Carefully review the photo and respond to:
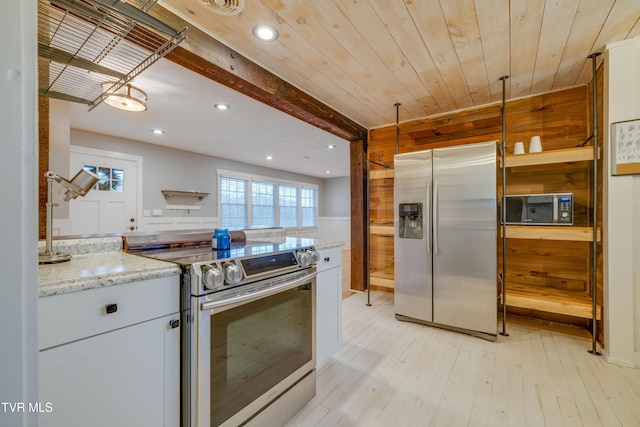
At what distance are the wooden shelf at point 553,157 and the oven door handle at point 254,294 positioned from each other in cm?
214

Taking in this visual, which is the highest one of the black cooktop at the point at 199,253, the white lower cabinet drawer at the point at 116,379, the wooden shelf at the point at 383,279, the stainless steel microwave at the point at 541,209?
the stainless steel microwave at the point at 541,209

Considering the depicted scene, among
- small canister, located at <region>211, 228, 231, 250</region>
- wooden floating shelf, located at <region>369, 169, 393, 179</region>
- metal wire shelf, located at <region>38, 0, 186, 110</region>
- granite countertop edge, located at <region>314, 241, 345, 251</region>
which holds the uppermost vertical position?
metal wire shelf, located at <region>38, 0, 186, 110</region>

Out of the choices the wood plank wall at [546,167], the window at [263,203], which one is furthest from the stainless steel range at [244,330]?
the window at [263,203]

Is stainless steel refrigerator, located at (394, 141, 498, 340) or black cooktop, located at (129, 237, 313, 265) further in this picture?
stainless steel refrigerator, located at (394, 141, 498, 340)

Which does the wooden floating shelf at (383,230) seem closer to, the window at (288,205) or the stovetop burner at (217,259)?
the stovetop burner at (217,259)

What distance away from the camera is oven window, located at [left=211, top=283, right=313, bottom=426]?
118 centimetres

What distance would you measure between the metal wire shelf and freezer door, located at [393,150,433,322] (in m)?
2.14

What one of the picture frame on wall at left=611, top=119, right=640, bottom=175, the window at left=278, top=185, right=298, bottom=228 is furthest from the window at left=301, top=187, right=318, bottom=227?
the picture frame on wall at left=611, top=119, right=640, bottom=175

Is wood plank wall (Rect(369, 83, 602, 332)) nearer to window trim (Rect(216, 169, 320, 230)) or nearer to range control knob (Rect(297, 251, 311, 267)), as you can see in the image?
range control knob (Rect(297, 251, 311, 267))

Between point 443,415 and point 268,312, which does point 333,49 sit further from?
point 443,415

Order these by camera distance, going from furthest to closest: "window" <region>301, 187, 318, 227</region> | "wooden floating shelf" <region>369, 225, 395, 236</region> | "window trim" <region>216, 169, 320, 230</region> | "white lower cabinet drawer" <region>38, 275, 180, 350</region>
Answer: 1. "window" <region>301, 187, 318, 227</region>
2. "window trim" <region>216, 169, 320, 230</region>
3. "wooden floating shelf" <region>369, 225, 395, 236</region>
4. "white lower cabinet drawer" <region>38, 275, 180, 350</region>

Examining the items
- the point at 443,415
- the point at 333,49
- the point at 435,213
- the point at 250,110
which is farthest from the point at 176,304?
the point at 250,110

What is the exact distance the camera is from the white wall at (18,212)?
366 mm

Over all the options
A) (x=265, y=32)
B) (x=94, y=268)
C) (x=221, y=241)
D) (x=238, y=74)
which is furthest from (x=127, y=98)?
(x=94, y=268)
